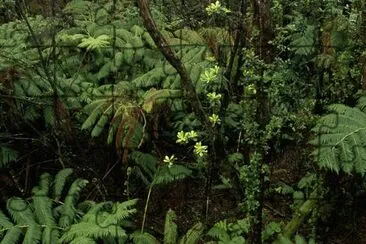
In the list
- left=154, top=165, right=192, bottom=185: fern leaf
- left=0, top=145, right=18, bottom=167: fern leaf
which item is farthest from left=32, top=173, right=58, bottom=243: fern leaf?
left=154, top=165, right=192, bottom=185: fern leaf

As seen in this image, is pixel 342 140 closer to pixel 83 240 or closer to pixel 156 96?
pixel 156 96

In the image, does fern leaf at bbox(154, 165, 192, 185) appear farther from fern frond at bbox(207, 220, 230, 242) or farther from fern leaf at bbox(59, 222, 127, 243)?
fern leaf at bbox(59, 222, 127, 243)

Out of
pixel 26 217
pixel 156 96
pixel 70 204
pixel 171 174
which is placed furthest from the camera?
pixel 156 96

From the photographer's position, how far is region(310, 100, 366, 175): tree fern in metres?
2.87

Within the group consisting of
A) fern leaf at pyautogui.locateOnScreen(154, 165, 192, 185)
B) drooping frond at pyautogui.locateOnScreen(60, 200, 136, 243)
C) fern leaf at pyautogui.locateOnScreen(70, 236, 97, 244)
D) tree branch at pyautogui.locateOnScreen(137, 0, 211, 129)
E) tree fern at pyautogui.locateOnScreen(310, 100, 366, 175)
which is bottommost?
fern leaf at pyautogui.locateOnScreen(70, 236, 97, 244)

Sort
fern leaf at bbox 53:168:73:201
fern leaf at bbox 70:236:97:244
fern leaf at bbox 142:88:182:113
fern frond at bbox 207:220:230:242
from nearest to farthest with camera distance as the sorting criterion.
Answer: fern leaf at bbox 70:236:97:244, fern frond at bbox 207:220:230:242, fern leaf at bbox 53:168:73:201, fern leaf at bbox 142:88:182:113

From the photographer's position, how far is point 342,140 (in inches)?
118

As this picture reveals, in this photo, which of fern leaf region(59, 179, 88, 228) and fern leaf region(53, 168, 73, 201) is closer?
fern leaf region(59, 179, 88, 228)

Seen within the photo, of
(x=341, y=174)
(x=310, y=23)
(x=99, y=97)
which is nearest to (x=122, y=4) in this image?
(x=99, y=97)

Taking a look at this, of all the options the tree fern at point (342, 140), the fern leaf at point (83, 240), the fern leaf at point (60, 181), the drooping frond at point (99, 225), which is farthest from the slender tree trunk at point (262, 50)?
the fern leaf at point (60, 181)

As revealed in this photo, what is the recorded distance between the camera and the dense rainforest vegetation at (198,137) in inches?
123

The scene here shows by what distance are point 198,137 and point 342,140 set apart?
121 cm

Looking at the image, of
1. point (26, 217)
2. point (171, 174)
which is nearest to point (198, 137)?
point (171, 174)

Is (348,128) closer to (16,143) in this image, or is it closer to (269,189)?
(269,189)
